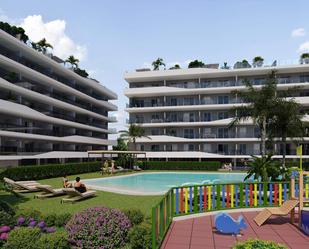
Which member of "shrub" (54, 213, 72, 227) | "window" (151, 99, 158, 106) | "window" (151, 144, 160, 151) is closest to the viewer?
"shrub" (54, 213, 72, 227)

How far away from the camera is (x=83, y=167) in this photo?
43812 mm

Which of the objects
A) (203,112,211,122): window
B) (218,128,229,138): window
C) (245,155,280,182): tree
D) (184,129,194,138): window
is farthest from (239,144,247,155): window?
(245,155,280,182): tree

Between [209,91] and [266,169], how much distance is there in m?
40.8

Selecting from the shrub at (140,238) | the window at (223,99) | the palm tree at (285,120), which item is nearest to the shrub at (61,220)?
the shrub at (140,238)

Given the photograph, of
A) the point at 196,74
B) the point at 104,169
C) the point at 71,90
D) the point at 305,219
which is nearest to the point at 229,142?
the point at 196,74

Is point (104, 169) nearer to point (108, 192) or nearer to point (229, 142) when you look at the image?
point (108, 192)

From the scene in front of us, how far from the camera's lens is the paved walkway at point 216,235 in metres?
9.91

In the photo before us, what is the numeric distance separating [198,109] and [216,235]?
50.0 metres

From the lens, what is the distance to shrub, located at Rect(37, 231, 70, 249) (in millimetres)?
8922

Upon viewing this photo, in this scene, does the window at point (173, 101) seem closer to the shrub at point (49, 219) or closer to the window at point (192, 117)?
the window at point (192, 117)

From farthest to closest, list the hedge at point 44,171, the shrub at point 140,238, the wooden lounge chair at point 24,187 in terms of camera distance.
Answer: the hedge at point 44,171 → the wooden lounge chair at point 24,187 → the shrub at point 140,238

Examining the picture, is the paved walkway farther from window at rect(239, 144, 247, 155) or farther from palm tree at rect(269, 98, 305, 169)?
window at rect(239, 144, 247, 155)

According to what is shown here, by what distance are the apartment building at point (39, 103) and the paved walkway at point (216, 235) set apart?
32.3m

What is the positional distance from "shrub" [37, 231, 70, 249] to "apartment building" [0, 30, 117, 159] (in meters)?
32.3
